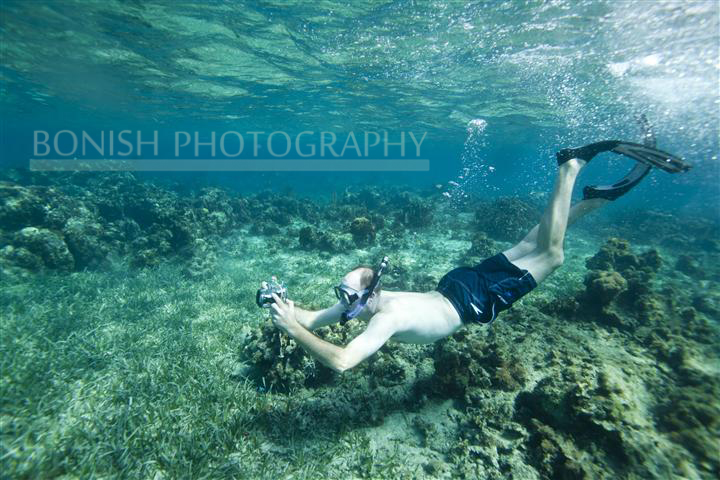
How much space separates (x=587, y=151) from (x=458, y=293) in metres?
3.57

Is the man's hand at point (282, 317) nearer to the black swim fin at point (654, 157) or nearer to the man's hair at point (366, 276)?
the man's hair at point (366, 276)

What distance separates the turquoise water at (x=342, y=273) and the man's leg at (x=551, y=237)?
1.44 m

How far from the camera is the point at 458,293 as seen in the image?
470cm

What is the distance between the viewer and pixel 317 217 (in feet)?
61.2

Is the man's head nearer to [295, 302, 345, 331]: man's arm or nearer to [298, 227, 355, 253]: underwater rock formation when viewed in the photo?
[295, 302, 345, 331]: man's arm

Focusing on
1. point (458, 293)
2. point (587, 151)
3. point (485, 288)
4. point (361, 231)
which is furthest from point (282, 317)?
point (361, 231)

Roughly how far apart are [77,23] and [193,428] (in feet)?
64.3

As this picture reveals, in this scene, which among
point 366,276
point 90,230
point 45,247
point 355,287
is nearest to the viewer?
point 355,287

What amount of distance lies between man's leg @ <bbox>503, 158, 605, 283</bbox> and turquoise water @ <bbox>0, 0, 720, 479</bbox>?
1.44 m

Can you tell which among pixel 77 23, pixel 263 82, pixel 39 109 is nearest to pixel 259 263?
pixel 77 23

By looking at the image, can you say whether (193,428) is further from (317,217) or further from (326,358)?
(317,217)

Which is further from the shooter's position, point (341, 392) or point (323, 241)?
point (323, 241)

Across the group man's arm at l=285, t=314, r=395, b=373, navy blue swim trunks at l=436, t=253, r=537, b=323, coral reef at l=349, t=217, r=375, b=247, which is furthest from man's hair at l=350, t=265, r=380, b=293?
coral reef at l=349, t=217, r=375, b=247

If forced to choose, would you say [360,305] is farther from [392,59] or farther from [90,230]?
[392,59]
